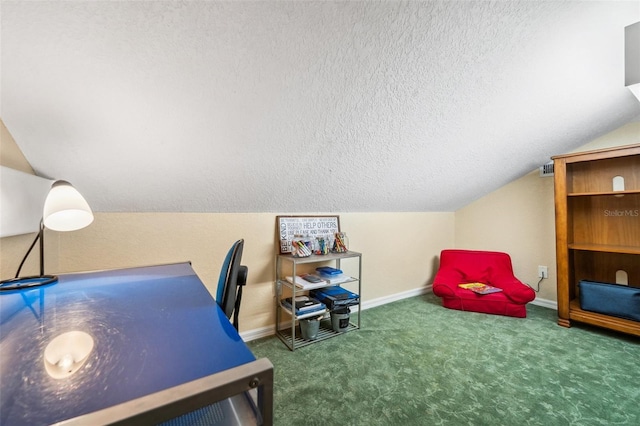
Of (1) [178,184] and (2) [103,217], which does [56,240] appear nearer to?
(2) [103,217]

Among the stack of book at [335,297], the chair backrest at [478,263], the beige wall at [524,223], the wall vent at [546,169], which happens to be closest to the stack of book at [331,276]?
the stack of book at [335,297]

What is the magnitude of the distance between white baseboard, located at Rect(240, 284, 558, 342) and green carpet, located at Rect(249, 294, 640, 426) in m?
0.08

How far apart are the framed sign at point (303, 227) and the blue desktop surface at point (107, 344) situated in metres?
1.20

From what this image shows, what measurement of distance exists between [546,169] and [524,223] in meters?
0.65

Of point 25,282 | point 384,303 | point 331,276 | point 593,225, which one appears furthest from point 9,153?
point 593,225

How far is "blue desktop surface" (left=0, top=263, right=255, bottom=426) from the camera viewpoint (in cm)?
47

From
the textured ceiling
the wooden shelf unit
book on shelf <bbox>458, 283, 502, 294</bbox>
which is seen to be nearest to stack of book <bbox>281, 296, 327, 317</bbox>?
the textured ceiling

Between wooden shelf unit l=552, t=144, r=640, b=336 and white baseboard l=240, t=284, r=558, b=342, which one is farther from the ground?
wooden shelf unit l=552, t=144, r=640, b=336

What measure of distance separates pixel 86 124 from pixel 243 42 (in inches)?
34.2

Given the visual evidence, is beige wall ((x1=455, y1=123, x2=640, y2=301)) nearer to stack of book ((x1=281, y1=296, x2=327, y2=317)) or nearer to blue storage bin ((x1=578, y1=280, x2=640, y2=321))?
blue storage bin ((x1=578, y1=280, x2=640, y2=321))

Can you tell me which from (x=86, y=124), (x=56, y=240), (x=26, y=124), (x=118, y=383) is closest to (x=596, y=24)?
(x=118, y=383)

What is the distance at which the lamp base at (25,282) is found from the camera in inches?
43.0

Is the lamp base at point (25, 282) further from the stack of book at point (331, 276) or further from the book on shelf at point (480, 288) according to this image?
the book on shelf at point (480, 288)

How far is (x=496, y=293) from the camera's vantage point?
2.74 m
